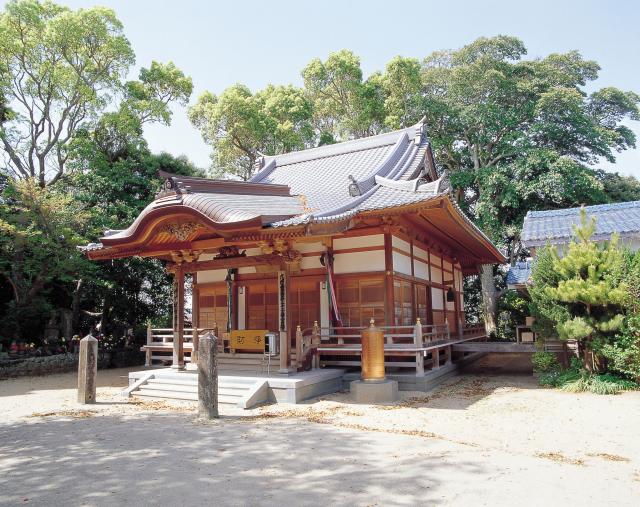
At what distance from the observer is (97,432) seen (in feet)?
25.2

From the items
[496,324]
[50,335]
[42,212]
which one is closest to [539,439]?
[42,212]

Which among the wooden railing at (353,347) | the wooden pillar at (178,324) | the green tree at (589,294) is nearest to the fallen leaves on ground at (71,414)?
the wooden pillar at (178,324)

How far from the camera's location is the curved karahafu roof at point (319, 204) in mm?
10539

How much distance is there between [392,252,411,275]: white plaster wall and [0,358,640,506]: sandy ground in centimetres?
381

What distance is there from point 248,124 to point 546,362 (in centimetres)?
2083

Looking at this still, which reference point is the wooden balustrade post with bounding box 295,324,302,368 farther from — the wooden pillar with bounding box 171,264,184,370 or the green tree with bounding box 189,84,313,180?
the green tree with bounding box 189,84,313,180

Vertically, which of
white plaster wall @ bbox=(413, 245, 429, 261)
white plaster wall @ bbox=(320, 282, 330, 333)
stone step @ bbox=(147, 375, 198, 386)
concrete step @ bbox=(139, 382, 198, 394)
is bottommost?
concrete step @ bbox=(139, 382, 198, 394)

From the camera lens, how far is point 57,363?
671 inches

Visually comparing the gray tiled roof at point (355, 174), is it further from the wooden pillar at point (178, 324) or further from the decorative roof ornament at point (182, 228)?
the wooden pillar at point (178, 324)

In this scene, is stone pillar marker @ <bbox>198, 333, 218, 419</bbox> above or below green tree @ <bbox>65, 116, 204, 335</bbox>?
below

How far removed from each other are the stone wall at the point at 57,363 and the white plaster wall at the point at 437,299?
488 inches

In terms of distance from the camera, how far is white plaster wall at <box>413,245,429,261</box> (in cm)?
1498

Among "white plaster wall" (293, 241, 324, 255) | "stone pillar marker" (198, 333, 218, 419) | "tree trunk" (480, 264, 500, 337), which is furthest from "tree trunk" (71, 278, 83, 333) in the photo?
"tree trunk" (480, 264, 500, 337)

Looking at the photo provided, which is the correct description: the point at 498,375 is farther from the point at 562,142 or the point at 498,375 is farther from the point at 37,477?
the point at 562,142
